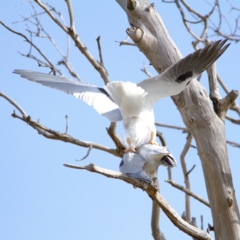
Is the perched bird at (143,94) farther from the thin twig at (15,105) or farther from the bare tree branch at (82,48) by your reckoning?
the thin twig at (15,105)

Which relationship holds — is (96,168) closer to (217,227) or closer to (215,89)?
(217,227)

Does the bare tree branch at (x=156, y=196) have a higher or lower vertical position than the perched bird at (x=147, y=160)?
lower

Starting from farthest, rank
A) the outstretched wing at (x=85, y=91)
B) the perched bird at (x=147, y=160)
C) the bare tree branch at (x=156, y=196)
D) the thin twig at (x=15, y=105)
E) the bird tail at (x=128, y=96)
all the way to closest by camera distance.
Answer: the thin twig at (x=15, y=105) → the outstretched wing at (x=85, y=91) → the bird tail at (x=128, y=96) → the perched bird at (x=147, y=160) → the bare tree branch at (x=156, y=196)

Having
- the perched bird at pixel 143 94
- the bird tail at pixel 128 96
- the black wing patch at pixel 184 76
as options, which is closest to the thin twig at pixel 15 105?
the perched bird at pixel 143 94

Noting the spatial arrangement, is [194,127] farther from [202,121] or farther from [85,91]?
[85,91]

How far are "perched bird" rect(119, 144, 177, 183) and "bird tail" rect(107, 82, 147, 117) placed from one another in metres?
0.29

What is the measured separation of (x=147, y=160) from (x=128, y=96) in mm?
493

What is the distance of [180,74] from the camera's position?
12.0ft

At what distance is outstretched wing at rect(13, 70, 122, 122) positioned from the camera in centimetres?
394

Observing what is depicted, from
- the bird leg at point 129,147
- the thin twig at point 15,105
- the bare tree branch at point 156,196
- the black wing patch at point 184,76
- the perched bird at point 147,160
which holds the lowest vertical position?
the bare tree branch at point 156,196

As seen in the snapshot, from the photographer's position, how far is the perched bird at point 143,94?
3.57 m

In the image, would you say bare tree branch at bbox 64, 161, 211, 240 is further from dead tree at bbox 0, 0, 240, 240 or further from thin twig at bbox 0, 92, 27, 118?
thin twig at bbox 0, 92, 27, 118

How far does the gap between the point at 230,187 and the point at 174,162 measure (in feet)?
1.61

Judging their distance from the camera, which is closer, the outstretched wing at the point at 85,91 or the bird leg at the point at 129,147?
the bird leg at the point at 129,147
